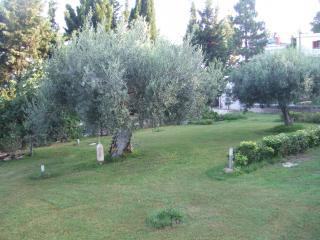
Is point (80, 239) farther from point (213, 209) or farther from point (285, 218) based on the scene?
point (285, 218)

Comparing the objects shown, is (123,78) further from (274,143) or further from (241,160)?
(274,143)

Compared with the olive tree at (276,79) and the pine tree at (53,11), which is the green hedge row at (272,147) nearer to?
the olive tree at (276,79)

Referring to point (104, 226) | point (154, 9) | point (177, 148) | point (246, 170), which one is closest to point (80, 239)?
point (104, 226)

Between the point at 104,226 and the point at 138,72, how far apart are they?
6849mm

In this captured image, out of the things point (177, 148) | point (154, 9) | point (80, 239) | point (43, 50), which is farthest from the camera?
point (154, 9)

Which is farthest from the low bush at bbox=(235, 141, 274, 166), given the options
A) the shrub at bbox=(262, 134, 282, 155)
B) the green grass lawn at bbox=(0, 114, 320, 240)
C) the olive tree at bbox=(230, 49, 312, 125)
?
the olive tree at bbox=(230, 49, 312, 125)

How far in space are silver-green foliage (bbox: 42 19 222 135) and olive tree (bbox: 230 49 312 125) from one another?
7220 millimetres

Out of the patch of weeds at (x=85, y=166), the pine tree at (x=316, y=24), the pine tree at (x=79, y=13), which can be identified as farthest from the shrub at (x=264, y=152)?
the pine tree at (x=316, y=24)

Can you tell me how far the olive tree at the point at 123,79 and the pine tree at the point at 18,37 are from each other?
11.9 meters

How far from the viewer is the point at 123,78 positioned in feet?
44.1

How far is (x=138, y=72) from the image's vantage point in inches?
540

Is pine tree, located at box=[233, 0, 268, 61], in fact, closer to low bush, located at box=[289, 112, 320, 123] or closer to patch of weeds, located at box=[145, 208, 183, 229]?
low bush, located at box=[289, 112, 320, 123]

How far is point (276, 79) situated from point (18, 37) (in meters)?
16.2

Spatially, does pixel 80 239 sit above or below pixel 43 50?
below
